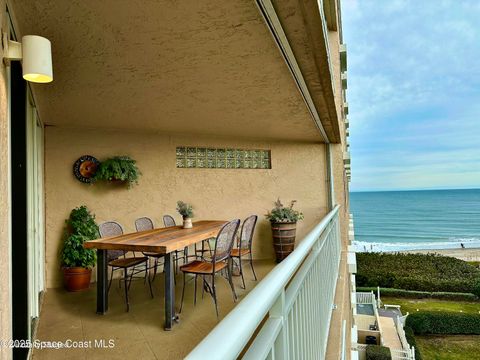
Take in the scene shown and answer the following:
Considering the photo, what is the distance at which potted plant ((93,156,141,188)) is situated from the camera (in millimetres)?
4652

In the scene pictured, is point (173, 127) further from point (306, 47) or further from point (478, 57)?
point (478, 57)

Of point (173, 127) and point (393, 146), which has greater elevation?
point (393, 146)

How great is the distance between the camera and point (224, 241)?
341 centimetres

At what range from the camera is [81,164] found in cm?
473

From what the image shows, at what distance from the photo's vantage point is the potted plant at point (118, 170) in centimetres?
465

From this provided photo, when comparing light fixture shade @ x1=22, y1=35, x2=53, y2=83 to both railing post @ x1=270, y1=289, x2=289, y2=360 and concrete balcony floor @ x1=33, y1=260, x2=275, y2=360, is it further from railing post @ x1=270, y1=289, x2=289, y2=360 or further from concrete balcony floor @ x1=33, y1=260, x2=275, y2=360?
concrete balcony floor @ x1=33, y1=260, x2=275, y2=360

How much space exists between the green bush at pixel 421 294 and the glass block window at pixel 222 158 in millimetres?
12569

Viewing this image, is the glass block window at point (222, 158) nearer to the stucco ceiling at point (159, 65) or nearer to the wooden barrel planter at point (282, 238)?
the stucco ceiling at point (159, 65)

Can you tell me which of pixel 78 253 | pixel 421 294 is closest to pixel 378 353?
pixel 421 294

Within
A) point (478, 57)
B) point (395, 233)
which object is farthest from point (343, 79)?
point (478, 57)

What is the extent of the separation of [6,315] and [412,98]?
177ft

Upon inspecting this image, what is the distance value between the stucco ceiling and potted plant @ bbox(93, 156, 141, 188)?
1.79 ft

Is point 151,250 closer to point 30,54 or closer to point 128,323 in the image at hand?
point 128,323

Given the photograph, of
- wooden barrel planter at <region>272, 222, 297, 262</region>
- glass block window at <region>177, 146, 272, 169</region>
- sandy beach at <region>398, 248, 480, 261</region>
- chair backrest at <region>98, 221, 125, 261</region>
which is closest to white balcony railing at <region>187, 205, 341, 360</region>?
chair backrest at <region>98, 221, 125, 261</region>
